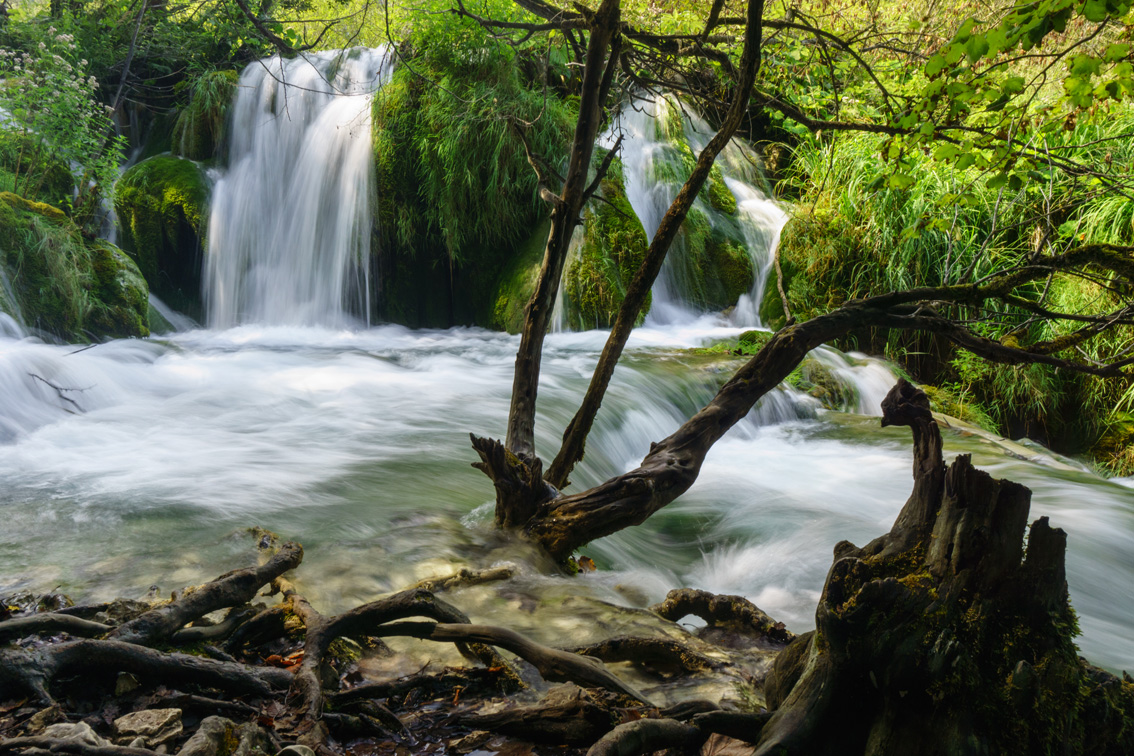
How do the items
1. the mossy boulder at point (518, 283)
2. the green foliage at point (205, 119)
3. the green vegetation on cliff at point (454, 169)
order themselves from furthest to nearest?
1. the green foliage at point (205, 119)
2. the mossy boulder at point (518, 283)
3. the green vegetation on cliff at point (454, 169)

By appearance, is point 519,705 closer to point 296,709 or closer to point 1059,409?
point 296,709

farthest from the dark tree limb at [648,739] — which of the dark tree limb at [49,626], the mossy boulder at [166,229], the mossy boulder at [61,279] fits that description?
the mossy boulder at [166,229]

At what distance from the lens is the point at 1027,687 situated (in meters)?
1.40

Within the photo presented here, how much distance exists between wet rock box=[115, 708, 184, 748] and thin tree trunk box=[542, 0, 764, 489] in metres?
1.89

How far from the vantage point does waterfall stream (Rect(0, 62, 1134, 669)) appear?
3021mm

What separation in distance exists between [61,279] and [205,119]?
4693 millimetres

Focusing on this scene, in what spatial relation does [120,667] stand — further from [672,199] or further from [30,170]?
[672,199]

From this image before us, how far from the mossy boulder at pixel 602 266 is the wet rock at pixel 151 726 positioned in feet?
26.5

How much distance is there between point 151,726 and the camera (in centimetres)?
151

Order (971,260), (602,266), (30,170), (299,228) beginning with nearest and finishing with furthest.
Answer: (971,260) < (30,170) < (602,266) < (299,228)

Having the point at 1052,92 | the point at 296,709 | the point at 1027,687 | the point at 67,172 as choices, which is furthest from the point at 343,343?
the point at 1052,92

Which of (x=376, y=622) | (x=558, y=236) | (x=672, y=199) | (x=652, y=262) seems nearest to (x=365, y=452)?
(x=558, y=236)

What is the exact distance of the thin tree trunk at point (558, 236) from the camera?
298cm

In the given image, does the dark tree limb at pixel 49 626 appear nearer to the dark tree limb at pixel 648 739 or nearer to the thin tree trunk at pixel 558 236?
the dark tree limb at pixel 648 739
